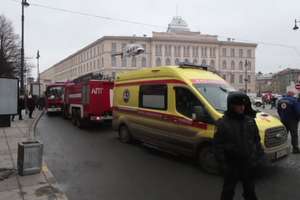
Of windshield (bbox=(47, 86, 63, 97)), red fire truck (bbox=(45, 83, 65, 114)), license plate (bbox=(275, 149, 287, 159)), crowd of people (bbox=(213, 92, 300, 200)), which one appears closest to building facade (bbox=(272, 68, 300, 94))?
windshield (bbox=(47, 86, 63, 97))

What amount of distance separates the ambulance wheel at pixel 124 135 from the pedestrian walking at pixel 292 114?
498cm

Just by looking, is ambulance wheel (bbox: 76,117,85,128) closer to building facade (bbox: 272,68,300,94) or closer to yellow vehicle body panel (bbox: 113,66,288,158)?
yellow vehicle body panel (bbox: 113,66,288,158)

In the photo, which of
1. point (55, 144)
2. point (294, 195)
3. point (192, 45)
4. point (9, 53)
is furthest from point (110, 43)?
point (294, 195)

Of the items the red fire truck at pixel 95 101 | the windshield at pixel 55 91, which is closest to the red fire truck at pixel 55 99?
the windshield at pixel 55 91

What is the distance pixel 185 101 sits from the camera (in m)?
8.08

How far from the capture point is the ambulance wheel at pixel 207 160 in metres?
7.14

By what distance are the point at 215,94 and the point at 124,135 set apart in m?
4.53

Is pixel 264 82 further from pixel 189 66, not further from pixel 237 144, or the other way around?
pixel 237 144

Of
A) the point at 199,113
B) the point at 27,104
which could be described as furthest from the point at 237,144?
the point at 27,104

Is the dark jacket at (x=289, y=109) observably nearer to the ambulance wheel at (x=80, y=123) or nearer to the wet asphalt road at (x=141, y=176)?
the wet asphalt road at (x=141, y=176)

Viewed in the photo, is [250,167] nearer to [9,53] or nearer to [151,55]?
[9,53]

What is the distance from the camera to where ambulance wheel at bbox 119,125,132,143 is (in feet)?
36.5

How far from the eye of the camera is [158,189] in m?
6.14

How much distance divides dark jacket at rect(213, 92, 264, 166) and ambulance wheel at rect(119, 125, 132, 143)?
22.9 ft
